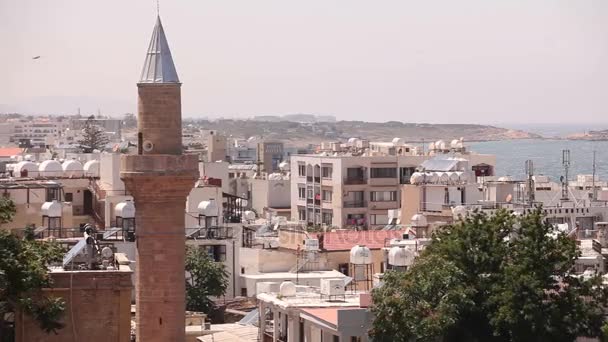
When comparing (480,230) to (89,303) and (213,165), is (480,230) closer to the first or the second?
(89,303)

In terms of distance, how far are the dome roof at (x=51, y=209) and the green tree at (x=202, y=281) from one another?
4572 millimetres

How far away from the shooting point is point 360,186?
314 ft

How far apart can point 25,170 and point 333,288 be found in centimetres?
3202

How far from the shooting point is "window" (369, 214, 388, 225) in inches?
3657

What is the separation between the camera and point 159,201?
119ft

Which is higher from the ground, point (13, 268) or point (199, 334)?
point (13, 268)

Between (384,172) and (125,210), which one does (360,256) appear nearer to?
(125,210)

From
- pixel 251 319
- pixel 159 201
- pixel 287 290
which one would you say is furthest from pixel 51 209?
pixel 159 201

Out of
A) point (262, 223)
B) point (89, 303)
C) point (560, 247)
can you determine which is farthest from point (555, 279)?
point (262, 223)

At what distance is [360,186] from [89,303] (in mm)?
Answer: 60013

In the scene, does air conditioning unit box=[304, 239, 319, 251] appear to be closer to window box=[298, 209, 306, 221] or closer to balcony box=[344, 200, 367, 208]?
balcony box=[344, 200, 367, 208]

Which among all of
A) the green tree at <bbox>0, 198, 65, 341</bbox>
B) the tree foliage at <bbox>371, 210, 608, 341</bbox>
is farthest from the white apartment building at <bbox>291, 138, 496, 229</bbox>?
the green tree at <bbox>0, 198, 65, 341</bbox>

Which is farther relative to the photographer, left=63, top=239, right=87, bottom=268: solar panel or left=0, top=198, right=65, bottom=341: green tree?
left=63, top=239, right=87, bottom=268: solar panel

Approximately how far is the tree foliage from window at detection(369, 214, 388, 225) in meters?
50.3
